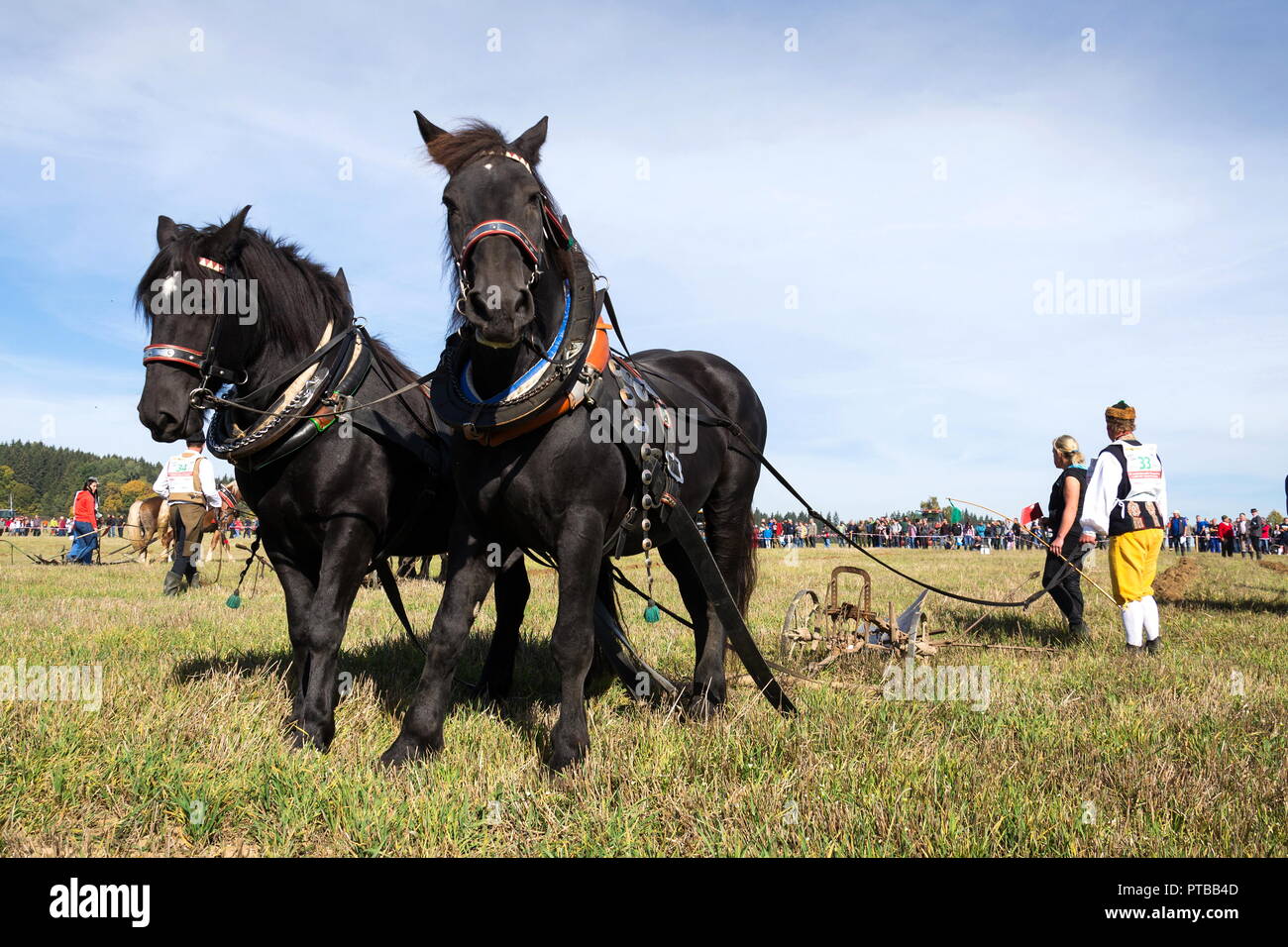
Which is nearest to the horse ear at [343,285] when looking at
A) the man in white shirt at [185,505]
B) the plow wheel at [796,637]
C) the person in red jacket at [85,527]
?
the plow wheel at [796,637]

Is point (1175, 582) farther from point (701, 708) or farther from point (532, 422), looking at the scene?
point (532, 422)

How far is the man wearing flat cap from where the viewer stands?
716 cm

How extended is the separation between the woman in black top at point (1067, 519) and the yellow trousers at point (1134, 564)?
0.59 metres

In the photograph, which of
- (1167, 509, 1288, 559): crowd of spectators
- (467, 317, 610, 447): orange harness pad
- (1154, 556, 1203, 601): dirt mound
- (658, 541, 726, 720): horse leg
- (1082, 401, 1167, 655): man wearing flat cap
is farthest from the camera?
(1167, 509, 1288, 559): crowd of spectators

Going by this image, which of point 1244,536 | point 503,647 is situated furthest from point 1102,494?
point 1244,536

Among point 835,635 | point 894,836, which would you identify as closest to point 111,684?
point 894,836

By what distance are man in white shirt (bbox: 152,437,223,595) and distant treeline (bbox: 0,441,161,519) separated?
135m

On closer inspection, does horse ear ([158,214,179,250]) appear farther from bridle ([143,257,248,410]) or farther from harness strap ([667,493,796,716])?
harness strap ([667,493,796,716])

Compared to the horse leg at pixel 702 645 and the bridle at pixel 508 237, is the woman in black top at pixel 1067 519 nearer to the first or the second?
the horse leg at pixel 702 645

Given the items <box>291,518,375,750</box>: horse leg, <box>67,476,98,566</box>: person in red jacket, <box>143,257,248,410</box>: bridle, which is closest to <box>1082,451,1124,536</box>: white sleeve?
<box>291,518,375,750</box>: horse leg

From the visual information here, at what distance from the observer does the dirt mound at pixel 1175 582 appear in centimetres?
1202
